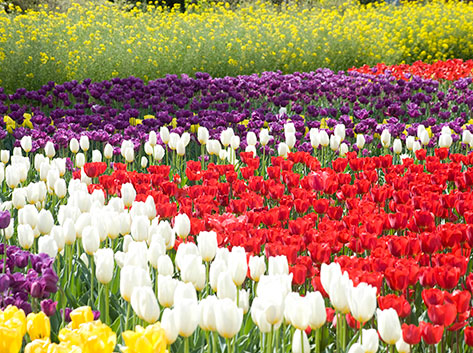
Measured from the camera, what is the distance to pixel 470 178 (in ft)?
12.1

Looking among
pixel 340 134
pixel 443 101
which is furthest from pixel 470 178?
pixel 443 101

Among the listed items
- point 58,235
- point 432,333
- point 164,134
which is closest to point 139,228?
point 58,235

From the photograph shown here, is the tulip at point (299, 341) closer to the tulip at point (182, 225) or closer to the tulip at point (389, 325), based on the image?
the tulip at point (389, 325)

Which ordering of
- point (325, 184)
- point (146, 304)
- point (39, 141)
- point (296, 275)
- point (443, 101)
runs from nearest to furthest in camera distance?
point (146, 304) → point (296, 275) → point (325, 184) → point (39, 141) → point (443, 101)

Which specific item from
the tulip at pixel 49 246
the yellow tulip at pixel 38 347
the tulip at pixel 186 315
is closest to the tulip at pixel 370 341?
the tulip at pixel 186 315

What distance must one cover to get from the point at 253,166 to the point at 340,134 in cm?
130

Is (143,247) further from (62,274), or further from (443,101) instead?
(443,101)

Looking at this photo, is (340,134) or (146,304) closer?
(146,304)

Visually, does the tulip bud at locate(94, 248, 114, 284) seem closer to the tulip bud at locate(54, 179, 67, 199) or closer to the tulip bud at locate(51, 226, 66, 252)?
the tulip bud at locate(51, 226, 66, 252)

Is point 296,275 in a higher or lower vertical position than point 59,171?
higher

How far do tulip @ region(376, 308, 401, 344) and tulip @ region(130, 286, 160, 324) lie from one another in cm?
59

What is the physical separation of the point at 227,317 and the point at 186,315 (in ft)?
0.33

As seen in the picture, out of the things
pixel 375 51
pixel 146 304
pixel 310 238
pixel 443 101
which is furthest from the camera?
pixel 375 51

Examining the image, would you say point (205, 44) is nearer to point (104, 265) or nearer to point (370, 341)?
point (104, 265)
